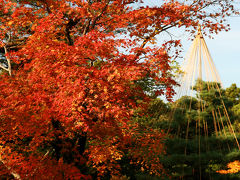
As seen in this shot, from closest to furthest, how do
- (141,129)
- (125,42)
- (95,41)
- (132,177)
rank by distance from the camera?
1. (95,41)
2. (125,42)
3. (141,129)
4. (132,177)

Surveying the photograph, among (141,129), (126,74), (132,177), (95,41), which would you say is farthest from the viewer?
(132,177)

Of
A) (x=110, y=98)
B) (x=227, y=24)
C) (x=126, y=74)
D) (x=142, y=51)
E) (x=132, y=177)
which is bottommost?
(x=132, y=177)

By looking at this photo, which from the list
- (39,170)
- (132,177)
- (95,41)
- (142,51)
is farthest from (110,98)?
(132,177)

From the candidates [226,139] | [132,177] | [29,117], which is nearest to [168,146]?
[226,139]

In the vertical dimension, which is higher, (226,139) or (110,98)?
(110,98)

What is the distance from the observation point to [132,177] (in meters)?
12.4

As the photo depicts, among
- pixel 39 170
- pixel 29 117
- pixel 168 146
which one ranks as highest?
pixel 29 117

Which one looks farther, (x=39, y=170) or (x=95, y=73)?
(x=39, y=170)

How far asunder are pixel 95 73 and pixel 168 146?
3.37 meters

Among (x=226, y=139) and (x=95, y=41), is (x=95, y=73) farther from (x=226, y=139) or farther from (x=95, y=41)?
(x=226, y=139)

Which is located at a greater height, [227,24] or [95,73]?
[227,24]

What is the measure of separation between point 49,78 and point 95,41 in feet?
5.42

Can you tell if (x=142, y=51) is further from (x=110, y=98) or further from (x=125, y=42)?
(x=110, y=98)

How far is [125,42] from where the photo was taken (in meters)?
7.07
